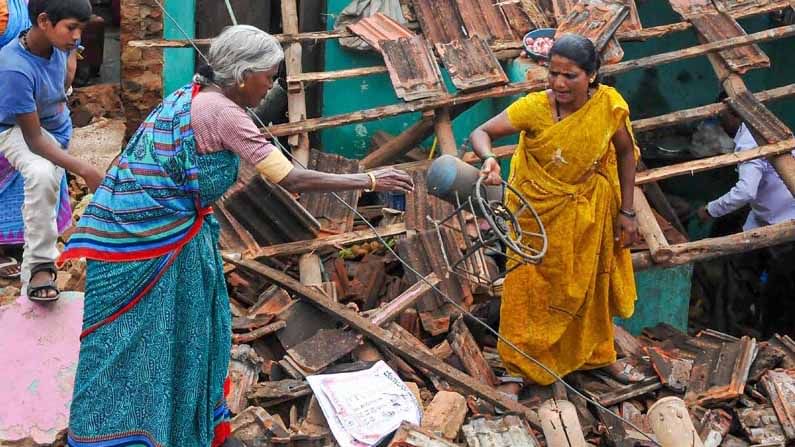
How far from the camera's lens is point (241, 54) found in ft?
11.4

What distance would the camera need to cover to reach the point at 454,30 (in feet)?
22.7

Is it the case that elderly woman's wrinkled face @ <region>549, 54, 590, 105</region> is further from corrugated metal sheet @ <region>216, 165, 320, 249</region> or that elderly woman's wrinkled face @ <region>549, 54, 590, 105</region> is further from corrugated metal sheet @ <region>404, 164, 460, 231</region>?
corrugated metal sheet @ <region>216, 165, 320, 249</region>

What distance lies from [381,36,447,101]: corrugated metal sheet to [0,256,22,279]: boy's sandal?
2.41 m

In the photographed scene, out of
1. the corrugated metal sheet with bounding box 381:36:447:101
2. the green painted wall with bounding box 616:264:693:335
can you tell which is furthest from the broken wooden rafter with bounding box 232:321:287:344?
the green painted wall with bounding box 616:264:693:335

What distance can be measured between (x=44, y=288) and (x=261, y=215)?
143 cm

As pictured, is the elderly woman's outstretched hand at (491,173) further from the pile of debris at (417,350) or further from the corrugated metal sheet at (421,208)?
the corrugated metal sheet at (421,208)

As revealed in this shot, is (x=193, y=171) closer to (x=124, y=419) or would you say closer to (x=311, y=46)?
(x=124, y=419)

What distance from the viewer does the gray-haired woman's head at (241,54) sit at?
3484mm

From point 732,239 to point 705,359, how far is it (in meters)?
0.76

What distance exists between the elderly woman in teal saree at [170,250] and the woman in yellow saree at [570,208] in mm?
1179

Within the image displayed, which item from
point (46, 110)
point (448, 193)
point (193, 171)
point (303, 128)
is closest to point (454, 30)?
point (303, 128)

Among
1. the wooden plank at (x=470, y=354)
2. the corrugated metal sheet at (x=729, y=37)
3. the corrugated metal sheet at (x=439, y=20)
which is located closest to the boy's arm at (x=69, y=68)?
the wooden plank at (x=470, y=354)

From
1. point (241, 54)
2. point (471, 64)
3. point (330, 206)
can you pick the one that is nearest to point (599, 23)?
point (471, 64)

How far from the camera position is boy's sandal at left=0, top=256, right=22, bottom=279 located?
17.8 feet
